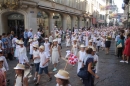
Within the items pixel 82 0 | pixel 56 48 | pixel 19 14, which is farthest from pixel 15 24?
pixel 82 0

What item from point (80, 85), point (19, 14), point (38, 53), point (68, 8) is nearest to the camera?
point (80, 85)

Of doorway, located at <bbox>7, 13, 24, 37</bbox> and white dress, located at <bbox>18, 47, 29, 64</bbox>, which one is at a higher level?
doorway, located at <bbox>7, 13, 24, 37</bbox>

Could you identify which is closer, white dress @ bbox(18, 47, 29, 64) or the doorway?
white dress @ bbox(18, 47, 29, 64)

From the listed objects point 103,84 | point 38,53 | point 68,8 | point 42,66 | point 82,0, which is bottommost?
point 103,84

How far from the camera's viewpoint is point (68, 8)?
3117cm

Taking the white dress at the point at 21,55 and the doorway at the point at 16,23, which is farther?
the doorway at the point at 16,23

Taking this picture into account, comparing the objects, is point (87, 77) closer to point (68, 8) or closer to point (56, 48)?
point (56, 48)

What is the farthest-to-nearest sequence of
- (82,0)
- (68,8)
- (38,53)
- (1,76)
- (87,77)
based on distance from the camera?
1. (82,0)
2. (68,8)
3. (38,53)
4. (87,77)
5. (1,76)

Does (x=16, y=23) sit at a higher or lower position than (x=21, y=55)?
higher

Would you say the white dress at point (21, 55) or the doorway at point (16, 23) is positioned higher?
the doorway at point (16, 23)

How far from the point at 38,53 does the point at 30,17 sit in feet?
42.7

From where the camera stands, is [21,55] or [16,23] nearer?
[21,55]

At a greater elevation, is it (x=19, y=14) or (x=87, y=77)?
(x=19, y=14)

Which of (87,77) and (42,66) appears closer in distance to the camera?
(87,77)
